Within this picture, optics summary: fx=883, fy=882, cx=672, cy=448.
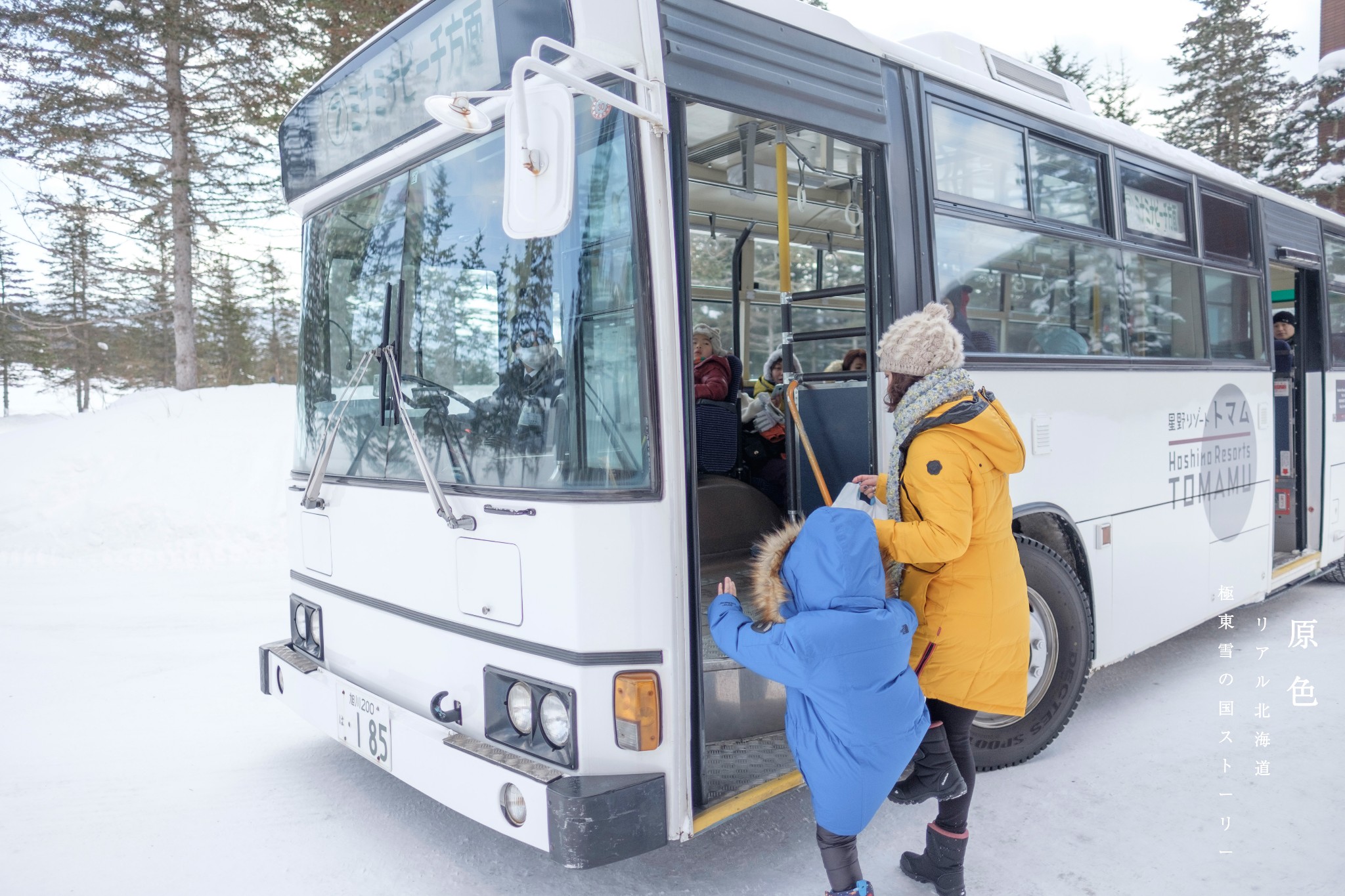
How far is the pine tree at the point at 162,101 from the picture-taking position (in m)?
14.5

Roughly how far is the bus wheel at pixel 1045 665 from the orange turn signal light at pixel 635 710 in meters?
1.83

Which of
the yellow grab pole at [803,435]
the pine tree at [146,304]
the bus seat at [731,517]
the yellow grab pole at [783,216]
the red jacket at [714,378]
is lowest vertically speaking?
the bus seat at [731,517]

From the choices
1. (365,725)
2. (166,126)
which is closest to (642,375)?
(365,725)

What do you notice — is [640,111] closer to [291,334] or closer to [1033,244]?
[1033,244]

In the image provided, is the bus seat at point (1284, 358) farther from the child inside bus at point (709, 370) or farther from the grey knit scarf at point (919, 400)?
the grey knit scarf at point (919, 400)

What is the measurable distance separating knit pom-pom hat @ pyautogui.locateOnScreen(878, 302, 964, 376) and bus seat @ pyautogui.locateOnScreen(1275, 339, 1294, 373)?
4.93m

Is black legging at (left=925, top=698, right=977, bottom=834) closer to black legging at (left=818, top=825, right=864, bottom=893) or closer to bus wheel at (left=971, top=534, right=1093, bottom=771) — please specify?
black legging at (left=818, top=825, right=864, bottom=893)

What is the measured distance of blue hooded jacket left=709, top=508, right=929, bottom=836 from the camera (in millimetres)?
2426

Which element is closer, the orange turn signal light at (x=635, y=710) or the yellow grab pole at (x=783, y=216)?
the orange turn signal light at (x=635, y=710)

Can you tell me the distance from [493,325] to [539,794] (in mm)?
1398

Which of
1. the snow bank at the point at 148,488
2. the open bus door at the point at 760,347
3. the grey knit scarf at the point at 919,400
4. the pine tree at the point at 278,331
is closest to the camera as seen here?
the grey knit scarf at the point at 919,400

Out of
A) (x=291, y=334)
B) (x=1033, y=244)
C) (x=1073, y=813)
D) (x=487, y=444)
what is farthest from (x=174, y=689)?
(x=291, y=334)

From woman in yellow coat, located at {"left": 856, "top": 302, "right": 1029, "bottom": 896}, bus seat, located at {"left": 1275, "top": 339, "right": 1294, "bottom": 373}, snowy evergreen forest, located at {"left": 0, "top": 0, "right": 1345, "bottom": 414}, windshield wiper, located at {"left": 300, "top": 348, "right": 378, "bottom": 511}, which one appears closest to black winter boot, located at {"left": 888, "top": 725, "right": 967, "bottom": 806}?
woman in yellow coat, located at {"left": 856, "top": 302, "right": 1029, "bottom": 896}

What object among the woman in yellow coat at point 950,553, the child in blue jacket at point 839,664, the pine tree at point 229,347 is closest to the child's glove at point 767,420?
the woman in yellow coat at point 950,553
